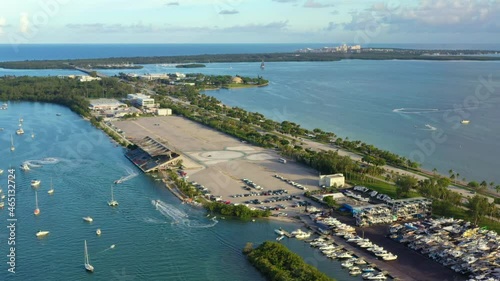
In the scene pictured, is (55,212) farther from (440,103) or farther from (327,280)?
(440,103)

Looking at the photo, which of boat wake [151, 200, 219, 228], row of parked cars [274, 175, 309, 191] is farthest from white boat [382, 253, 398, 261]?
row of parked cars [274, 175, 309, 191]

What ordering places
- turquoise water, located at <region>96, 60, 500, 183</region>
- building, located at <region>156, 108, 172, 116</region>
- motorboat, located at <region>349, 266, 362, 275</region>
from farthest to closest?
building, located at <region>156, 108, 172, 116</region> → turquoise water, located at <region>96, 60, 500, 183</region> → motorboat, located at <region>349, 266, 362, 275</region>

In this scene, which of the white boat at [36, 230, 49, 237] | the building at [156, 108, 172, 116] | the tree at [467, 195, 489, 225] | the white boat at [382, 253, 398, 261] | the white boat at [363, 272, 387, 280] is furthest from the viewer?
the building at [156, 108, 172, 116]

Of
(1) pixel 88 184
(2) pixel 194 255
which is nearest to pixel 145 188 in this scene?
(1) pixel 88 184

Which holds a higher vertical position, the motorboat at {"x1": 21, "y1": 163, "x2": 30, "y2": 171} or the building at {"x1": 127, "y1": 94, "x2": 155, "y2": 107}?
the building at {"x1": 127, "y1": 94, "x2": 155, "y2": 107}

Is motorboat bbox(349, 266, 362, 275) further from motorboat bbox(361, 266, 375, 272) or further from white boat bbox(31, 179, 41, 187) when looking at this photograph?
white boat bbox(31, 179, 41, 187)

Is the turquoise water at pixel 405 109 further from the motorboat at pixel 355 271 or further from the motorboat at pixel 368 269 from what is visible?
the motorboat at pixel 355 271

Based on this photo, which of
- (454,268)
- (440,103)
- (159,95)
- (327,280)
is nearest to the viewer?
(327,280)
